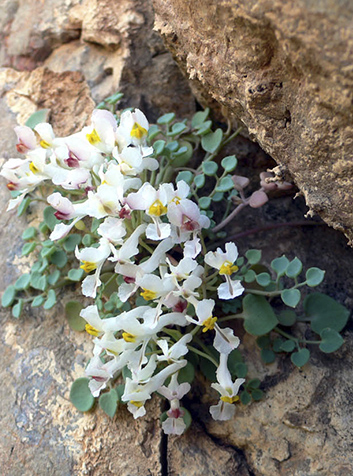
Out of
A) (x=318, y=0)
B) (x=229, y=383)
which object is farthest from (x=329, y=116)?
(x=229, y=383)

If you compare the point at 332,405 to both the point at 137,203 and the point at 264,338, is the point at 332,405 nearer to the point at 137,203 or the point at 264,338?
the point at 264,338

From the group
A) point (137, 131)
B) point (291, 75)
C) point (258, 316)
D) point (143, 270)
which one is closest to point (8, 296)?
point (143, 270)

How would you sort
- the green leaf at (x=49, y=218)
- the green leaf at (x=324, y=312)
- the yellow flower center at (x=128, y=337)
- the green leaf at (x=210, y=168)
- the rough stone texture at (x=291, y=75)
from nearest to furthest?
the rough stone texture at (x=291, y=75) → the yellow flower center at (x=128, y=337) → the green leaf at (x=324, y=312) → the green leaf at (x=210, y=168) → the green leaf at (x=49, y=218)

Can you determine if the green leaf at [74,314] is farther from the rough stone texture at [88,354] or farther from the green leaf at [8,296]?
the green leaf at [8,296]

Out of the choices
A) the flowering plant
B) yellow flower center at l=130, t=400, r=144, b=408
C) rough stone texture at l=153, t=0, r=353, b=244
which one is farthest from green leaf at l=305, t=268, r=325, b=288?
yellow flower center at l=130, t=400, r=144, b=408

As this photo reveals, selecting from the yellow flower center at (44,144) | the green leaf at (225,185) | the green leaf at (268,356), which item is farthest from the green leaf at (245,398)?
the yellow flower center at (44,144)

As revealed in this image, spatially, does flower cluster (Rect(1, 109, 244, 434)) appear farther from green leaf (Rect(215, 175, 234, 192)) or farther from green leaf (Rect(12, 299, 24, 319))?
green leaf (Rect(12, 299, 24, 319))
